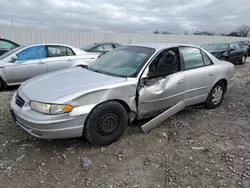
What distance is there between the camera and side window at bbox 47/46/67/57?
22.4ft

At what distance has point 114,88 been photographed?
10.4ft

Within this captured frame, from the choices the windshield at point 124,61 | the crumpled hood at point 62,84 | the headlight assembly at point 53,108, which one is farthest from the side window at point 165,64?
the headlight assembly at point 53,108

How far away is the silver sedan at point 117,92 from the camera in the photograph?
2.84 metres

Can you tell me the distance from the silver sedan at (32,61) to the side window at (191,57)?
399 centimetres

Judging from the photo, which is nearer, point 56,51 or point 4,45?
point 56,51

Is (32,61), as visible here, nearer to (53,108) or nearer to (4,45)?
(4,45)

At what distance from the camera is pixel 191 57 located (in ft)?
14.4

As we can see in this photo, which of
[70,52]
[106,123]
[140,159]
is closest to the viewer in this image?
[140,159]

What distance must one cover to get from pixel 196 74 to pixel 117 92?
6.06 ft

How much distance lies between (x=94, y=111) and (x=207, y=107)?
281cm

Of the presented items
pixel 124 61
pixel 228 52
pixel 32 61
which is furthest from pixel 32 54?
pixel 228 52

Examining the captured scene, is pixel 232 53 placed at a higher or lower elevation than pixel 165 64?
higher

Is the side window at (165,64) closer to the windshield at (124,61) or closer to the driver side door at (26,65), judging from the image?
the windshield at (124,61)

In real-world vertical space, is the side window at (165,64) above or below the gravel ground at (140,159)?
above
